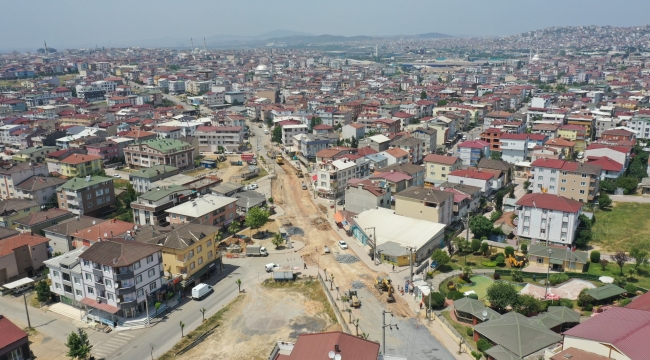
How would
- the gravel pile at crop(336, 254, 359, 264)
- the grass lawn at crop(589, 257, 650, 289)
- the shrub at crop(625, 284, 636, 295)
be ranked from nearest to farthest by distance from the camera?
the shrub at crop(625, 284, 636, 295) → the grass lawn at crop(589, 257, 650, 289) → the gravel pile at crop(336, 254, 359, 264)

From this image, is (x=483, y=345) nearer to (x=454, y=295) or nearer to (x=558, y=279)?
(x=454, y=295)

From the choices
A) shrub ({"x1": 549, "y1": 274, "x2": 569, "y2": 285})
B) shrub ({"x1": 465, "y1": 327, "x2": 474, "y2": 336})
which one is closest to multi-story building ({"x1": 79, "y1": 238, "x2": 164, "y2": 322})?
shrub ({"x1": 465, "y1": 327, "x2": 474, "y2": 336})

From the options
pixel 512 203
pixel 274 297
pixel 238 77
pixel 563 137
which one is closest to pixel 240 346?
pixel 274 297

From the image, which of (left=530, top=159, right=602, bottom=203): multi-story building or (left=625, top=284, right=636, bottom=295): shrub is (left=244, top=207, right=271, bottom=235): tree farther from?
(left=530, top=159, right=602, bottom=203): multi-story building

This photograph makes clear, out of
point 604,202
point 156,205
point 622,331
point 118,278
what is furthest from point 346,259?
point 604,202

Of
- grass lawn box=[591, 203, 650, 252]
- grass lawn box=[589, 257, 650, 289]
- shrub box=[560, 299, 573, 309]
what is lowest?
grass lawn box=[591, 203, 650, 252]

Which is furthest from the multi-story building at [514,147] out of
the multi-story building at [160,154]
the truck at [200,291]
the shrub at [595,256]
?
the truck at [200,291]

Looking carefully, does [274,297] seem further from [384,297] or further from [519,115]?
[519,115]
